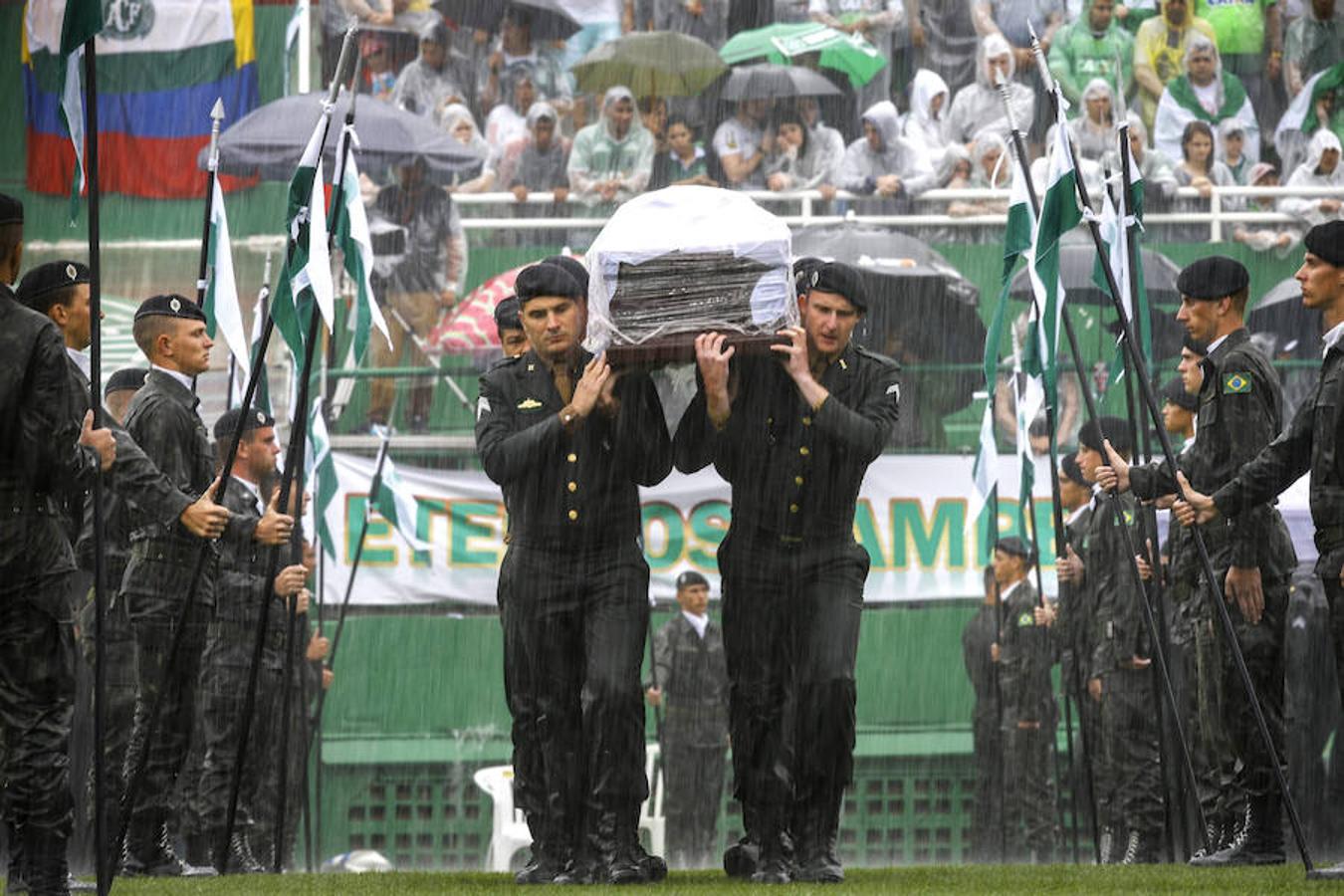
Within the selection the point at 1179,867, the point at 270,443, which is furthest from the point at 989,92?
the point at 1179,867

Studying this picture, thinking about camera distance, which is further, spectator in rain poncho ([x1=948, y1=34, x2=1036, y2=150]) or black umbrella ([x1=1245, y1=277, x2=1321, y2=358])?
spectator in rain poncho ([x1=948, y1=34, x2=1036, y2=150])

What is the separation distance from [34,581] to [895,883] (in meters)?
3.15

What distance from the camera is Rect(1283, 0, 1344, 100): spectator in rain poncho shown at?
63.7 ft

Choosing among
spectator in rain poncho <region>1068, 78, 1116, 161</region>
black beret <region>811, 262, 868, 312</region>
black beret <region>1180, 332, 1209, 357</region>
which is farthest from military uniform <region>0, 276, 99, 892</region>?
spectator in rain poncho <region>1068, 78, 1116, 161</region>

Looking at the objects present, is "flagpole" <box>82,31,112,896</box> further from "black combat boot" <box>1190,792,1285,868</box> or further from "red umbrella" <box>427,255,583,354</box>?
"red umbrella" <box>427,255,583,354</box>

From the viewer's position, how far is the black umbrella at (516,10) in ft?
64.0

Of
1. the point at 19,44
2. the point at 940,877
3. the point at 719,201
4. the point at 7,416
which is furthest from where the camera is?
the point at 19,44

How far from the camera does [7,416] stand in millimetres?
6332

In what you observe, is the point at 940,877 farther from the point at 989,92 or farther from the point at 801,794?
the point at 989,92

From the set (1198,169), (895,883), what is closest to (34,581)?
(895,883)

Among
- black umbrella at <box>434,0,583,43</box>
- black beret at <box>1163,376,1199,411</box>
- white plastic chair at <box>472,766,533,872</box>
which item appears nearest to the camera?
black beret at <box>1163,376,1199,411</box>

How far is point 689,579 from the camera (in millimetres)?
14758

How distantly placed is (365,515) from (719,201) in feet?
22.1

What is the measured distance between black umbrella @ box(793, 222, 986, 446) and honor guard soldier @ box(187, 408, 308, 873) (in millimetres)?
5198
